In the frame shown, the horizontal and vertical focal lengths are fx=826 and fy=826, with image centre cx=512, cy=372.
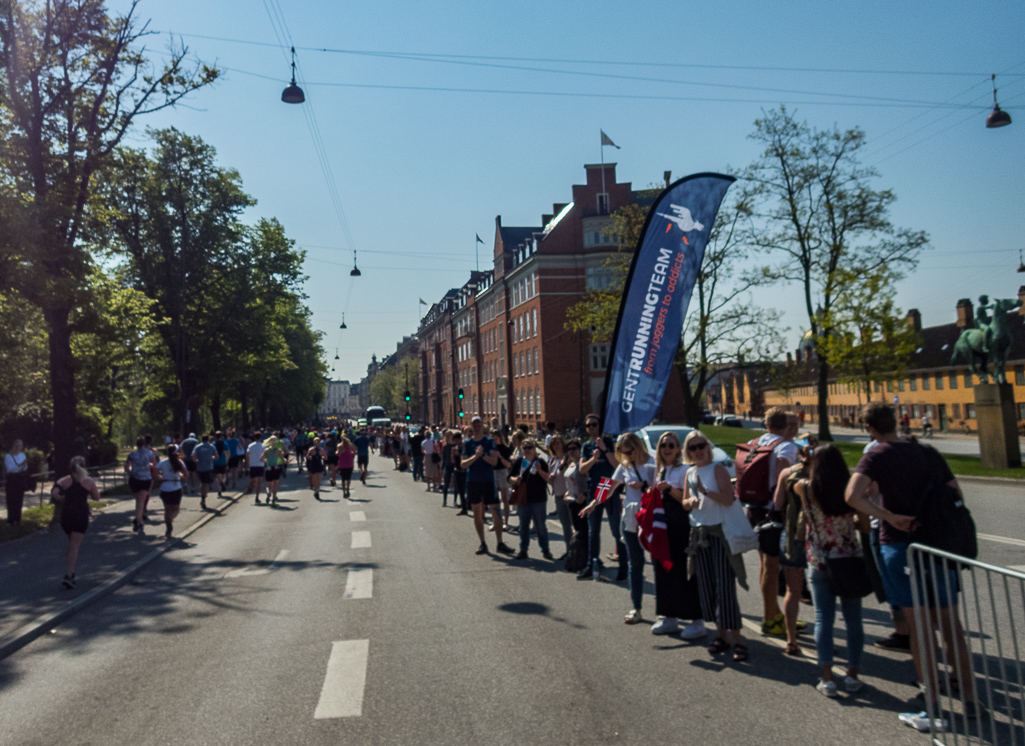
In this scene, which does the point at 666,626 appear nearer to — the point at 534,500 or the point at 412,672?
the point at 412,672

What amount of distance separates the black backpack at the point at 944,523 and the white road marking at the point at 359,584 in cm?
584

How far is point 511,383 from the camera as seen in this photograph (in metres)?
67.8

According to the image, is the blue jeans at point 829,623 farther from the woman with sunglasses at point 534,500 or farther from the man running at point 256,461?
the man running at point 256,461

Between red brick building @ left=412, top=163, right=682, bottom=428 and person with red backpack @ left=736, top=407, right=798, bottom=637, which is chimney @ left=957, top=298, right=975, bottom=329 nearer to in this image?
red brick building @ left=412, top=163, right=682, bottom=428

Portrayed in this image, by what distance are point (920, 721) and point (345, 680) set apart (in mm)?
3679

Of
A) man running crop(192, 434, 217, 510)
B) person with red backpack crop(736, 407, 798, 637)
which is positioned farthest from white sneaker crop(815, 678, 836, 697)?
man running crop(192, 434, 217, 510)

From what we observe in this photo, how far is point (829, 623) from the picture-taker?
529 centimetres

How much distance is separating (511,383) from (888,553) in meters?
62.8

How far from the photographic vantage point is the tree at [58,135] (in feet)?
52.9

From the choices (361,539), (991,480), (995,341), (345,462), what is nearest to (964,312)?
(995,341)

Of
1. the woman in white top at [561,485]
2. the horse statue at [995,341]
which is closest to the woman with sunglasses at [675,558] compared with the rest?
the woman in white top at [561,485]

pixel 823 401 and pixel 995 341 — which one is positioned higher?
pixel 995 341

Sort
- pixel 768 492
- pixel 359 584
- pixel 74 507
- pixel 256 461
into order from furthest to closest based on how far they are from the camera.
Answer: pixel 256 461 < pixel 74 507 < pixel 359 584 < pixel 768 492

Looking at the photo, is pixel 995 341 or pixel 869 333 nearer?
pixel 995 341
